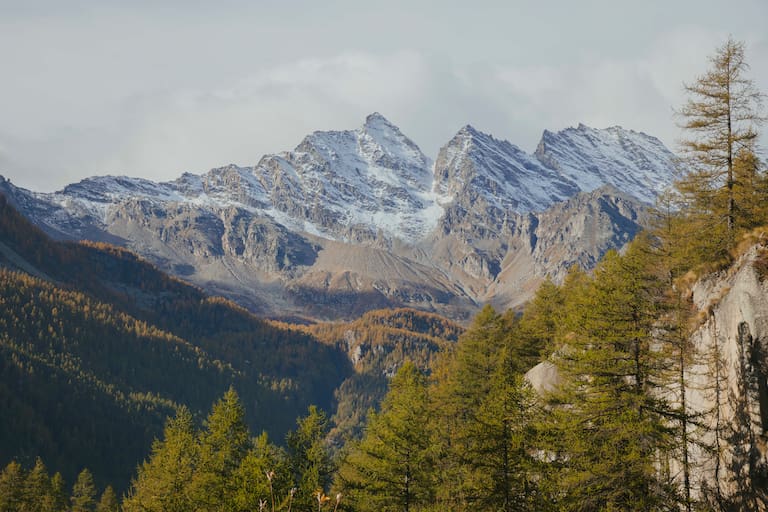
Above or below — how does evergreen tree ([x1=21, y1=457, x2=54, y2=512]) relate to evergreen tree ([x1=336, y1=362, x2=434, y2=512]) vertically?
below

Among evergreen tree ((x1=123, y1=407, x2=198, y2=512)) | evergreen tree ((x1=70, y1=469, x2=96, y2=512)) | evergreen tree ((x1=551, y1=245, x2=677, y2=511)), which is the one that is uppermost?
evergreen tree ((x1=551, y1=245, x2=677, y2=511))

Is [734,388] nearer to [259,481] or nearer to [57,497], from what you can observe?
[259,481]

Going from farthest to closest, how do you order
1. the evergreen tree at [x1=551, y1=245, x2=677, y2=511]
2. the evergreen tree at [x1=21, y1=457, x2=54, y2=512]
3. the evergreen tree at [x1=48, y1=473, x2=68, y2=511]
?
the evergreen tree at [x1=48, y1=473, x2=68, y2=511], the evergreen tree at [x1=21, y1=457, x2=54, y2=512], the evergreen tree at [x1=551, y1=245, x2=677, y2=511]

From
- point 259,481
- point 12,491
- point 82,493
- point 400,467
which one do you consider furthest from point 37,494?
point 400,467

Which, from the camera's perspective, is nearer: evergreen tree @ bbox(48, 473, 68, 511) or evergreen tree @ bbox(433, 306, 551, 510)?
evergreen tree @ bbox(433, 306, 551, 510)

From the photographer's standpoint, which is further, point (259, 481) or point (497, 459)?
point (259, 481)

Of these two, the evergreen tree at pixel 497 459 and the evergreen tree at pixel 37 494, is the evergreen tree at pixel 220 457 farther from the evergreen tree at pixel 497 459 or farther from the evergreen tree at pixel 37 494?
the evergreen tree at pixel 37 494

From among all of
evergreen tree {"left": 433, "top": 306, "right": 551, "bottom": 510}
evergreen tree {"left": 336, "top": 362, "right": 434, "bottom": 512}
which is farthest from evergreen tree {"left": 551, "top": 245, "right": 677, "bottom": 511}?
evergreen tree {"left": 336, "top": 362, "right": 434, "bottom": 512}

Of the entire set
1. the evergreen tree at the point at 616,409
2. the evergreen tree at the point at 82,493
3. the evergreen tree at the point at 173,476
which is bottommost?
the evergreen tree at the point at 82,493

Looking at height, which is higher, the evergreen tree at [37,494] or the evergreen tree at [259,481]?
the evergreen tree at [259,481]

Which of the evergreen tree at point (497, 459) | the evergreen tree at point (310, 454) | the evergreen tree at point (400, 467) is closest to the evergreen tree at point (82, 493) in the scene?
the evergreen tree at point (310, 454)

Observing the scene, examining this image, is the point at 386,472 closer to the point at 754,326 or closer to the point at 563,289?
the point at 754,326

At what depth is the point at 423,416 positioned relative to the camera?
125 feet

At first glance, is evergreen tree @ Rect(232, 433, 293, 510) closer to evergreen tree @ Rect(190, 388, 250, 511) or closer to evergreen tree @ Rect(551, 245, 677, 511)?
evergreen tree @ Rect(190, 388, 250, 511)
